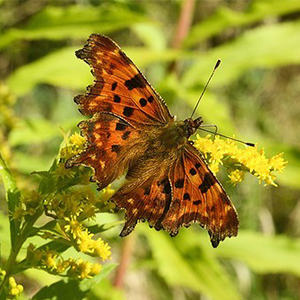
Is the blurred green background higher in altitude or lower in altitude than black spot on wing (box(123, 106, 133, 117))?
higher

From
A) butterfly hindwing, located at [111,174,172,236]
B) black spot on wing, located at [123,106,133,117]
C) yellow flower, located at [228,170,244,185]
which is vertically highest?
black spot on wing, located at [123,106,133,117]

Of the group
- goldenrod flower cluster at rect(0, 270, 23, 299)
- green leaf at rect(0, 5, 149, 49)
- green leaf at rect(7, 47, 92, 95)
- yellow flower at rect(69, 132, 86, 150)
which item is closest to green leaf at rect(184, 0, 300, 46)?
green leaf at rect(0, 5, 149, 49)

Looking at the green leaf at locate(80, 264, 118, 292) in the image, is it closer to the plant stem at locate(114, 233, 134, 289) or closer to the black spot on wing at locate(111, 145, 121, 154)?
the black spot on wing at locate(111, 145, 121, 154)

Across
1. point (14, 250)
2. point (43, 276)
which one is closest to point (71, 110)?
point (43, 276)

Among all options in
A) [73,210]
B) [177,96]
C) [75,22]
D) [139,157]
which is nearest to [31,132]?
[75,22]

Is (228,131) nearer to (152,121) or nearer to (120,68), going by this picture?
(152,121)
